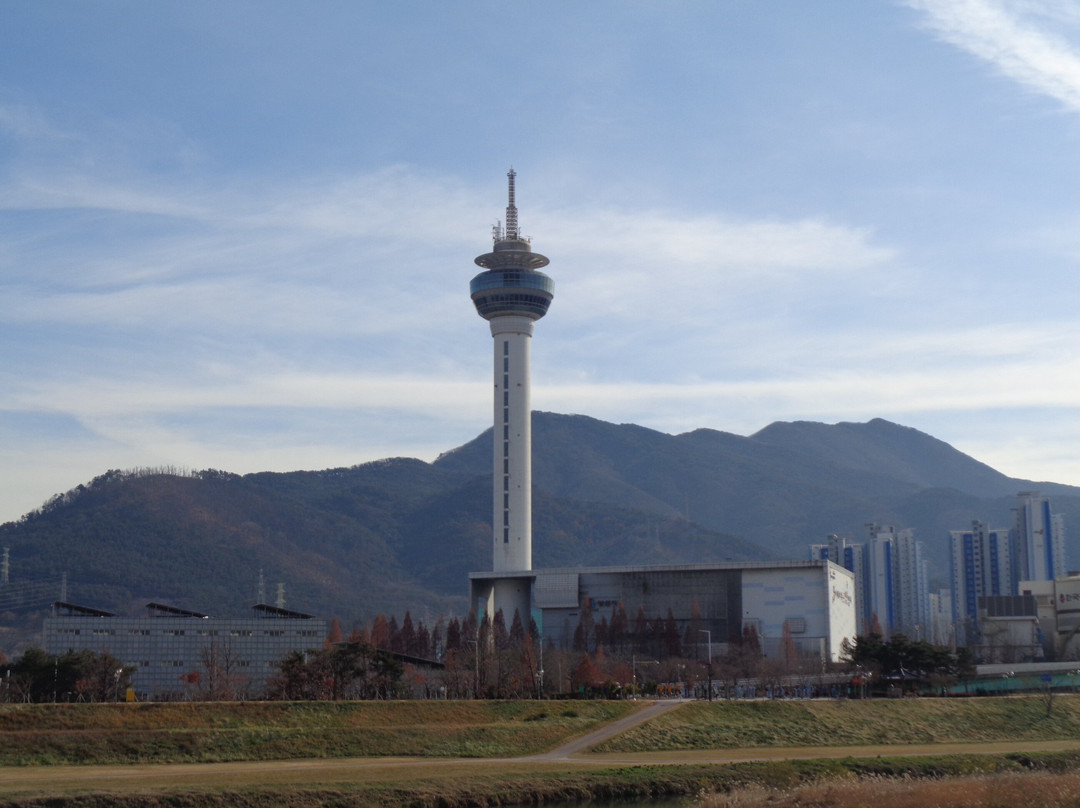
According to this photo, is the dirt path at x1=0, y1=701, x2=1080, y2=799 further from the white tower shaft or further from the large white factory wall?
the white tower shaft

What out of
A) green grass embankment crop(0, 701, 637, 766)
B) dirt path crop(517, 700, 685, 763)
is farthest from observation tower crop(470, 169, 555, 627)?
green grass embankment crop(0, 701, 637, 766)

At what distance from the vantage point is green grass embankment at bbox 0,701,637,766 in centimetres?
5122

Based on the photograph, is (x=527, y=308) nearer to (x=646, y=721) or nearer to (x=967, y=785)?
(x=646, y=721)

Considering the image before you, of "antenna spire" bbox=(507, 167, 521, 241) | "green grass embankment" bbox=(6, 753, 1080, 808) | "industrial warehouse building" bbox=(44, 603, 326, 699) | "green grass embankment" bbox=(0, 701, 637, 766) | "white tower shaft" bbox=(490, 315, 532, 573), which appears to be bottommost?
"green grass embankment" bbox=(6, 753, 1080, 808)

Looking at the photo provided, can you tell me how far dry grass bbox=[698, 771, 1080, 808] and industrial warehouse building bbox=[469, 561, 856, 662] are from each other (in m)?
70.8

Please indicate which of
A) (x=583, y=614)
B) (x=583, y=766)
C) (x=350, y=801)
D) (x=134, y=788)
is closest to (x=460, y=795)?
(x=350, y=801)

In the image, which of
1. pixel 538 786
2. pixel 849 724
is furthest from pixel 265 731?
pixel 849 724

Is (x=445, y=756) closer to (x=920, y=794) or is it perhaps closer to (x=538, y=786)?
(x=538, y=786)

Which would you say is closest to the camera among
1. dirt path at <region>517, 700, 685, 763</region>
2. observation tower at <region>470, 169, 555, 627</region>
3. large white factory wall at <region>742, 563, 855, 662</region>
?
dirt path at <region>517, 700, 685, 763</region>

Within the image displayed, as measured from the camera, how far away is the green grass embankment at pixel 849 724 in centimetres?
6232

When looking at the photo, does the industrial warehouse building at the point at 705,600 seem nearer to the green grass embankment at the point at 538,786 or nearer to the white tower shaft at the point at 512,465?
the white tower shaft at the point at 512,465

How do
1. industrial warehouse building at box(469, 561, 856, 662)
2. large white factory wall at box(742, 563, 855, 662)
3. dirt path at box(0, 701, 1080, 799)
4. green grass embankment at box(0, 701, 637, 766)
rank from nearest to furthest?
dirt path at box(0, 701, 1080, 799)
green grass embankment at box(0, 701, 637, 766)
large white factory wall at box(742, 563, 855, 662)
industrial warehouse building at box(469, 561, 856, 662)

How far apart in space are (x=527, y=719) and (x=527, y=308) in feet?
272

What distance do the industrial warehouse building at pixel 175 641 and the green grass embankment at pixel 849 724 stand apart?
36993 mm
